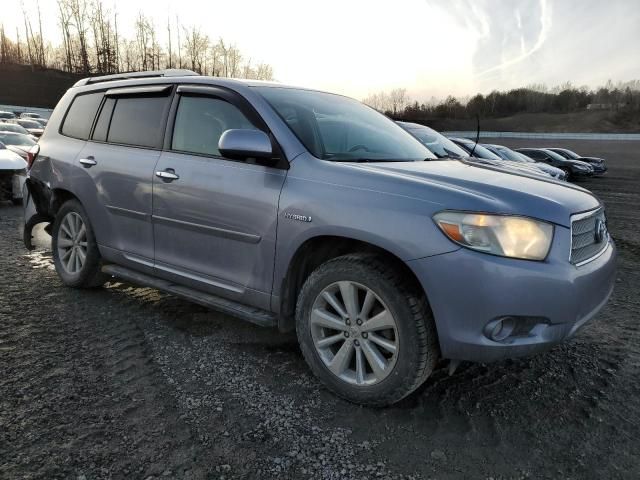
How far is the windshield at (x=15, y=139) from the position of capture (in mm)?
13134

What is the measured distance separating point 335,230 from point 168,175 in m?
1.41

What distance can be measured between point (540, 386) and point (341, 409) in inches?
48.1

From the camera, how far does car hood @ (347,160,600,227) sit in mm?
2400

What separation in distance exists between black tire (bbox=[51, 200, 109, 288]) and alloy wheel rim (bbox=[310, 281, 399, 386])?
2.34m

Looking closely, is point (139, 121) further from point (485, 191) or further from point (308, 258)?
point (485, 191)

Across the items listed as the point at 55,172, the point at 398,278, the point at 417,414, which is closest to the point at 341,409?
the point at 417,414

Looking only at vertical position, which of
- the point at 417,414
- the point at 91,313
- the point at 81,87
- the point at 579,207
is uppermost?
the point at 81,87

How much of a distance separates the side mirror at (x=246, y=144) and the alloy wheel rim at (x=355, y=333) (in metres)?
0.87

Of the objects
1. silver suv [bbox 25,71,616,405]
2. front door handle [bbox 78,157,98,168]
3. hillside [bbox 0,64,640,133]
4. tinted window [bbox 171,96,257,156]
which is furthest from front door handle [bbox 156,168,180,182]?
hillside [bbox 0,64,640,133]

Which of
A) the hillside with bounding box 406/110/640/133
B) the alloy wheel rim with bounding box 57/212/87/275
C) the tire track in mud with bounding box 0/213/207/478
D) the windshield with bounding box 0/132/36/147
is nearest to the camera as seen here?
the tire track in mud with bounding box 0/213/207/478

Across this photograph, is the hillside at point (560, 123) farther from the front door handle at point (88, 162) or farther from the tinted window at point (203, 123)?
the tinted window at point (203, 123)

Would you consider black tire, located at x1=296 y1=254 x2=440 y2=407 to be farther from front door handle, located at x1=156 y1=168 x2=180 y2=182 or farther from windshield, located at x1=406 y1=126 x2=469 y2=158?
windshield, located at x1=406 y1=126 x2=469 y2=158

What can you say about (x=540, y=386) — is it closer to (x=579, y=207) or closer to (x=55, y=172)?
(x=579, y=207)

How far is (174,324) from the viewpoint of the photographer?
380 cm
